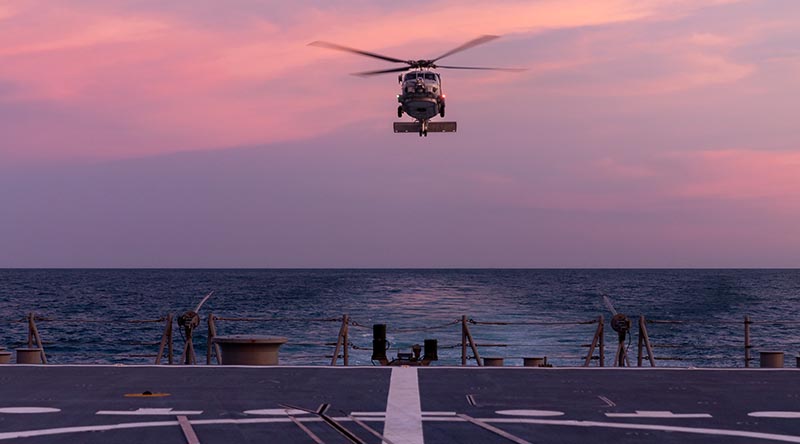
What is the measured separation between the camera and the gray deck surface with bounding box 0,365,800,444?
538 inches

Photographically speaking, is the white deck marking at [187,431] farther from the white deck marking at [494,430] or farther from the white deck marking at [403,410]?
the white deck marking at [494,430]

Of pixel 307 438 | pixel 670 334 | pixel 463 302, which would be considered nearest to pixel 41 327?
pixel 463 302

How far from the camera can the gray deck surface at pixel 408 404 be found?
44.9 feet

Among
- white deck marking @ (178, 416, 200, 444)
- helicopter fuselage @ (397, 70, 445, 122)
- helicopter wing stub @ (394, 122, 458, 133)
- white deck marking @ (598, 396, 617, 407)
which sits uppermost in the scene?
helicopter fuselage @ (397, 70, 445, 122)

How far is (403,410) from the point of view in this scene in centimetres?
1578

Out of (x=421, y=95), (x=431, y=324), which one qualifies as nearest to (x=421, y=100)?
(x=421, y=95)

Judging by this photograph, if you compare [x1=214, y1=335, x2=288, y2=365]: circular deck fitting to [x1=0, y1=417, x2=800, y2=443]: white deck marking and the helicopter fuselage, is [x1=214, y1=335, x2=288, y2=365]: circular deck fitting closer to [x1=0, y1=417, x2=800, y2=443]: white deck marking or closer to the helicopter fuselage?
[x1=0, y1=417, x2=800, y2=443]: white deck marking

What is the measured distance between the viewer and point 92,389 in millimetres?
18266

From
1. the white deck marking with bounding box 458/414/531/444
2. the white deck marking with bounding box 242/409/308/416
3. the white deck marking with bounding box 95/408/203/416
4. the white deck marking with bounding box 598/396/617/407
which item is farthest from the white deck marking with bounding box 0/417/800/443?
the white deck marking with bounding box 598/396/617/407

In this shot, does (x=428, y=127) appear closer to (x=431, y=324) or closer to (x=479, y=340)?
(x=479, y=340)

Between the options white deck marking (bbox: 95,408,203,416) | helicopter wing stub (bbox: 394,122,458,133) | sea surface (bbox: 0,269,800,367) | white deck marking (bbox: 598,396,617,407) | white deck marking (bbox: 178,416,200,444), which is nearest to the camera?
white deck marking (bbox: 178,416,200,444)

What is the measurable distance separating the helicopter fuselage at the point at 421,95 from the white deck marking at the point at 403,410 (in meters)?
23.4

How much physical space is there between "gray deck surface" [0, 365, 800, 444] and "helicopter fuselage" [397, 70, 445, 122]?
22.7 m

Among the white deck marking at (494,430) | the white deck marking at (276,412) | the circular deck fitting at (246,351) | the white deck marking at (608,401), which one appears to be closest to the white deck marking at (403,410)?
the white deck marking at (494,430)
